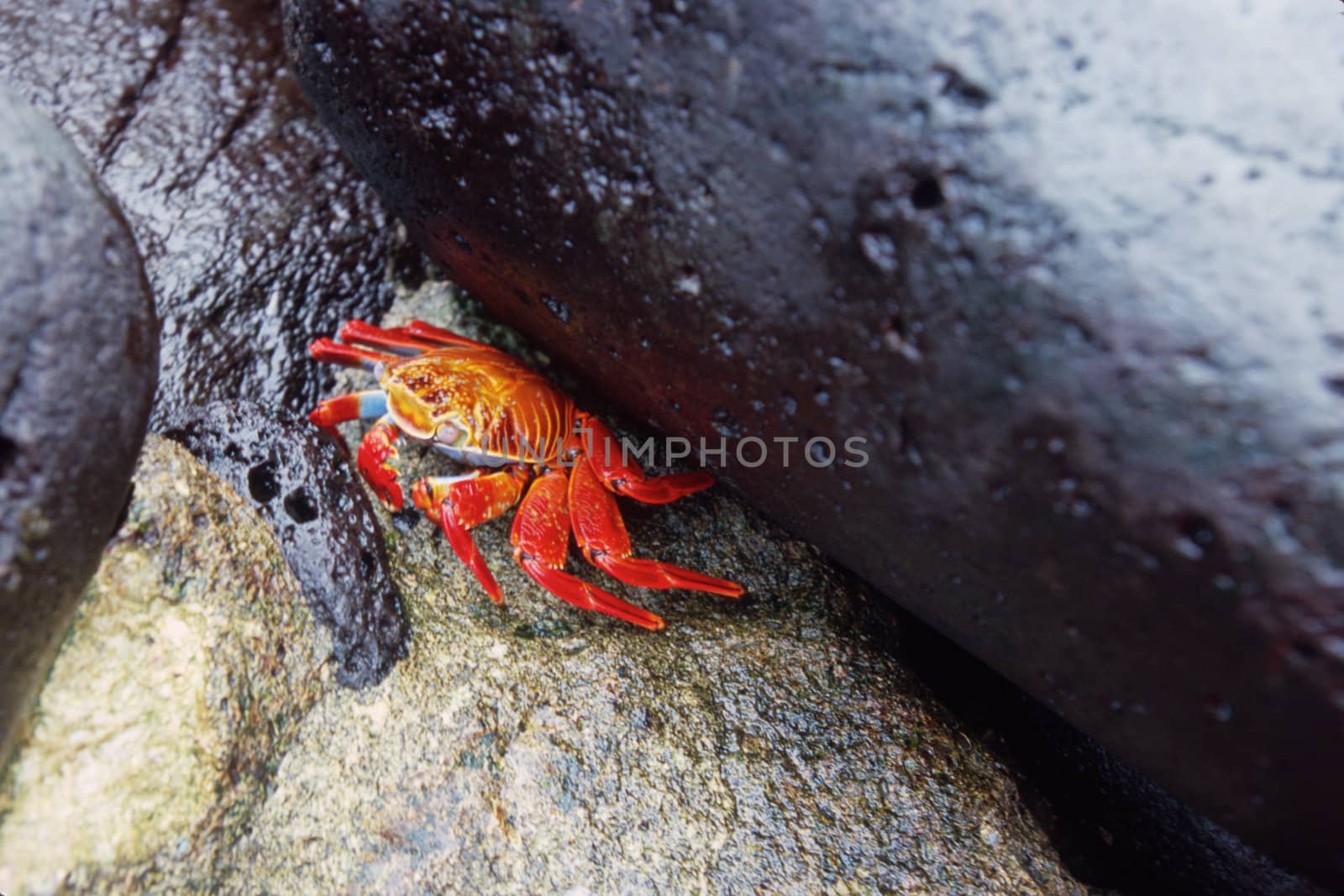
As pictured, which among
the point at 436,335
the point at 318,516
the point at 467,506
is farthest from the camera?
the point at 436,335

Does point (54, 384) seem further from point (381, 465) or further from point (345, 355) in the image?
point (345, 355)

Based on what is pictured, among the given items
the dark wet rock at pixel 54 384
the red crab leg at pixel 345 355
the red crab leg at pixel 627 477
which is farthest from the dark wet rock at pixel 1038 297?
the red crab leg at pixel 345 355

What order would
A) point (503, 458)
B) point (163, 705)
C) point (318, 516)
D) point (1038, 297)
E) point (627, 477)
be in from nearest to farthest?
point (1038, 297) → point (163, 705) → point (318, 516) → point (627, 477) → point (503, 458)

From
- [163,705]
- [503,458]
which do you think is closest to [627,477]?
[503,458]

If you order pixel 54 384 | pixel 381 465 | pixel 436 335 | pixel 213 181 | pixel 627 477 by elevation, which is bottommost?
pixel 627 477

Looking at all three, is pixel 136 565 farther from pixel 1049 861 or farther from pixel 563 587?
pixel 1049 861

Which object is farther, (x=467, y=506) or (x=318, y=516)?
(x=467, y=506)
